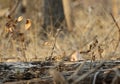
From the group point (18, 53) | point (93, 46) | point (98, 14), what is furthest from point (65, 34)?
point (93, 46)

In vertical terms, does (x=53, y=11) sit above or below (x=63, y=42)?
above

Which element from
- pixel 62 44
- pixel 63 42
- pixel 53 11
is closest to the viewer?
pixel 62 44

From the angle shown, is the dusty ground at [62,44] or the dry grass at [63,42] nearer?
the dusty ground at [62,44]

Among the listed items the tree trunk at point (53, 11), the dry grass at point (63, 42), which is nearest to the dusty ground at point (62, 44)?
the dry grass at point (63, 42)

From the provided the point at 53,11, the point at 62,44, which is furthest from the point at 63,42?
the point at 53,11

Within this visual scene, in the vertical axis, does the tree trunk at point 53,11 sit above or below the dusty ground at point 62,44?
above

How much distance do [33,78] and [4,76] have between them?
0.18 meters

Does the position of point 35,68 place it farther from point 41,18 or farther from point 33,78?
point 41,18

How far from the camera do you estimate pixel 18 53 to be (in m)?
4.07

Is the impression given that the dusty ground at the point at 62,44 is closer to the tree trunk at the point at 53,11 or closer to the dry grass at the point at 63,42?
the dry grass at the point at 63,42

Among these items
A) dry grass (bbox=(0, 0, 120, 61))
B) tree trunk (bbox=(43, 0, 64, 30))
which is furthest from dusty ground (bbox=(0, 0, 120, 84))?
tree trunk (bbox=(43, 0, 64, 30))

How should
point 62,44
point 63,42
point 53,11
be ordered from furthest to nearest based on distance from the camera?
point 53,11 → point 63,42 → point 62,44

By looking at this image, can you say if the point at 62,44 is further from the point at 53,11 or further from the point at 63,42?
the point at 53,11

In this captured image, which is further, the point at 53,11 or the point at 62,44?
the point at 53,11
